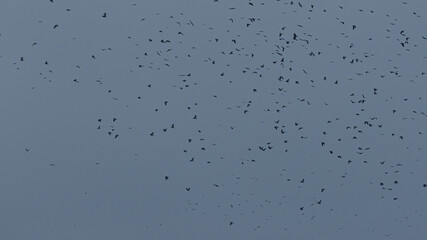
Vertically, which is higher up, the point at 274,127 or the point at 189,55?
the point at 189,55

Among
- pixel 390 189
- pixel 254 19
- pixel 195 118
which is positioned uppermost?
pixel 254 19

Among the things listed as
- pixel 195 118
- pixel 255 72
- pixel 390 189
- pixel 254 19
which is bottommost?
pixel 390 189

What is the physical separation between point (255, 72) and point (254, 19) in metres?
1.41

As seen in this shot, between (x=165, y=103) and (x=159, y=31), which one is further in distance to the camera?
(x=165, y=103)

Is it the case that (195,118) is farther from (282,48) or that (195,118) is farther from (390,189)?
(390,189)

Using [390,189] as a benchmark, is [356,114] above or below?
above

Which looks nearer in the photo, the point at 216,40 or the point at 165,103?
the point at 216,40

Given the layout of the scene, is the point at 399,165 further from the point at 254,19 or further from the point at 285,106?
the point at 254,19

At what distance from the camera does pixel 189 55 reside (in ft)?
58.6

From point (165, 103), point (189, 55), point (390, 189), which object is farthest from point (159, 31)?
point (390, 189)

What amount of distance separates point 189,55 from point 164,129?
2203 millimetres

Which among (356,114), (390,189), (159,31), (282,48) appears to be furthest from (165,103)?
(390,189)

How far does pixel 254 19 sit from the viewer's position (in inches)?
700

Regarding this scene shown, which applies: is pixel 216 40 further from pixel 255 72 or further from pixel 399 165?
pixel 399 165
